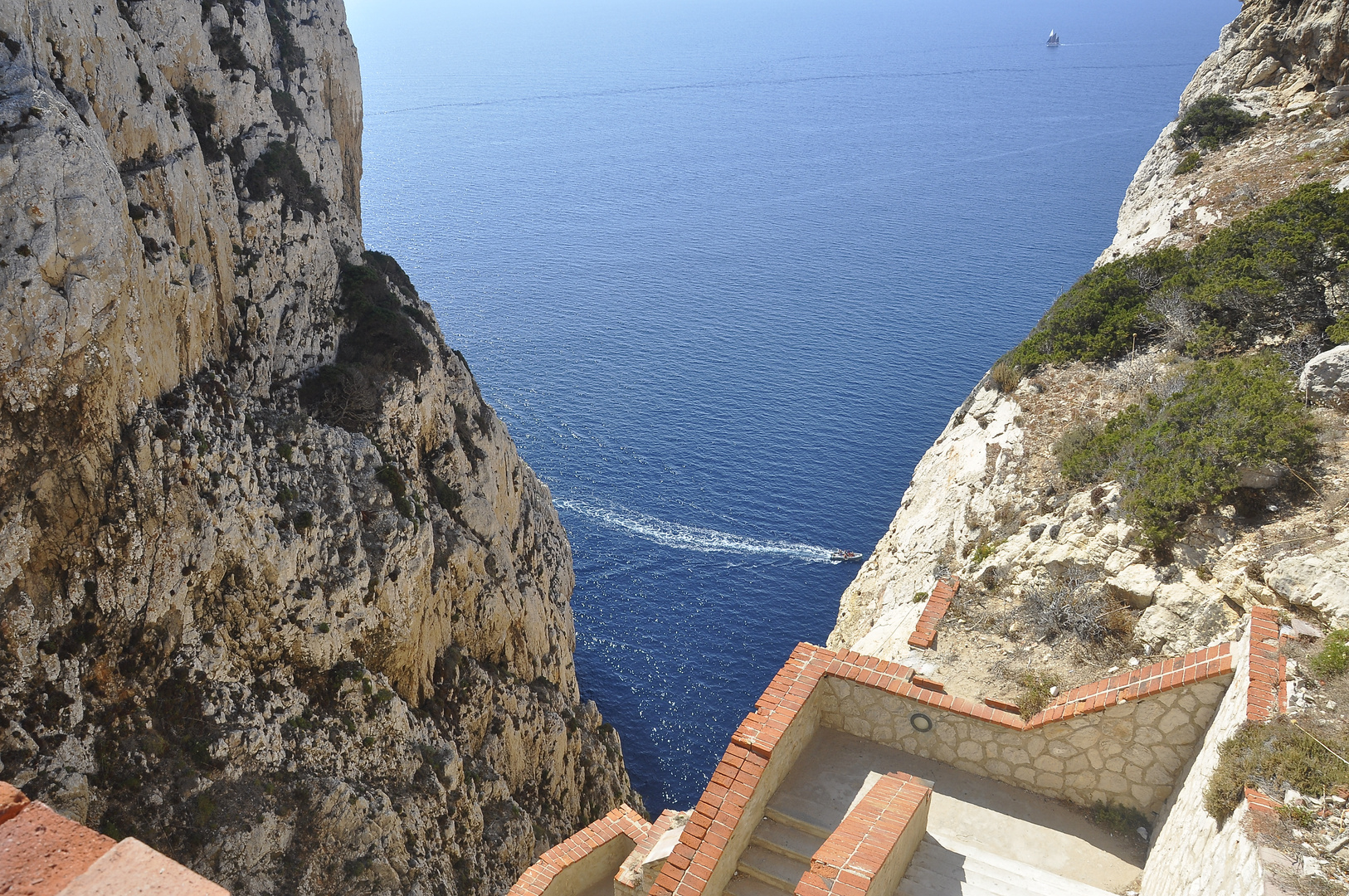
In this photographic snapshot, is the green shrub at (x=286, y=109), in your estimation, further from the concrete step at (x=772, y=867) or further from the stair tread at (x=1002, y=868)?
the stair tread at (x=1002, y=868)

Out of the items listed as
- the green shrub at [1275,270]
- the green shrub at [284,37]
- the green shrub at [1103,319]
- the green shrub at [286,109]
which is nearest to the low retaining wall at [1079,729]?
the green shrub at [1275,270]

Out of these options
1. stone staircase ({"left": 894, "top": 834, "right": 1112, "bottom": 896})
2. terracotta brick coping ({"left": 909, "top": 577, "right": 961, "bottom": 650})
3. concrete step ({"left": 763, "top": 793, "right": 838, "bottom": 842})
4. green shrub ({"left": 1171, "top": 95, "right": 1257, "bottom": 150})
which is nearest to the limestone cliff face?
concrete step ({"left": 763, "top": 793, "right": 838, "bottom": 842})

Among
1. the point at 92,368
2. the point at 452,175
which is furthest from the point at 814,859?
the point at 452,175

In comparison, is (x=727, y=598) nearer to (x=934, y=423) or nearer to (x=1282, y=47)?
(x=934, y=423)

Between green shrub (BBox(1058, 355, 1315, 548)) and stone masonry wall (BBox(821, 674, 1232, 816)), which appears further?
green shrub (BBox(1058, 355, 1315, 548))

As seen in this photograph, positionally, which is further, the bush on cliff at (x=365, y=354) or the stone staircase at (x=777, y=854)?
the bush on cliff at (x=365, y=354)

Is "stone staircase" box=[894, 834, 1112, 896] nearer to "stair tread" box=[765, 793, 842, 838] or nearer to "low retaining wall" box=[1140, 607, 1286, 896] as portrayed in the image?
"low retaining wall" box=[1140, 607, 1286, 896]
